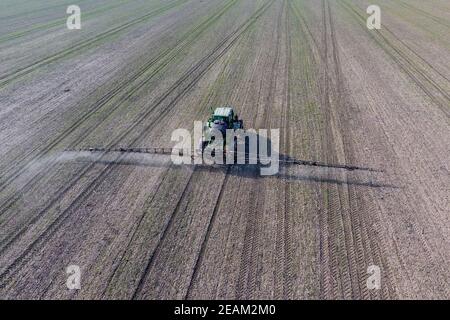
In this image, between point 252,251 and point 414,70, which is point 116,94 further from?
point 414,70

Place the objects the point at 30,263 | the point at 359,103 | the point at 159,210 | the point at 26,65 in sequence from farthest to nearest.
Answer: the point at 26,65
the point at 359,103
the point at 159,210
the point at 30,263

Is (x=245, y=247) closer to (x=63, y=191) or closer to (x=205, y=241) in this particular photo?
(x=205, y=241)

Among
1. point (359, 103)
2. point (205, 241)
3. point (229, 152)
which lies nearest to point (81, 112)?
point (229, 152)

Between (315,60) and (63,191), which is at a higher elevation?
(315,60)

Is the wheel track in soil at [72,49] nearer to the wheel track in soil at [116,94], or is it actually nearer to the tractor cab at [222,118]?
the wheel track in soil at [116,94]

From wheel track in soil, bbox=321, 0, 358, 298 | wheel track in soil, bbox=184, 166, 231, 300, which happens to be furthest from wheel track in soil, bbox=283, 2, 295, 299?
wheel track in soil, bbox=184, 166, 231, 300

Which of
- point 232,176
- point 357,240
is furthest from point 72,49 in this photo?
point 357,240
